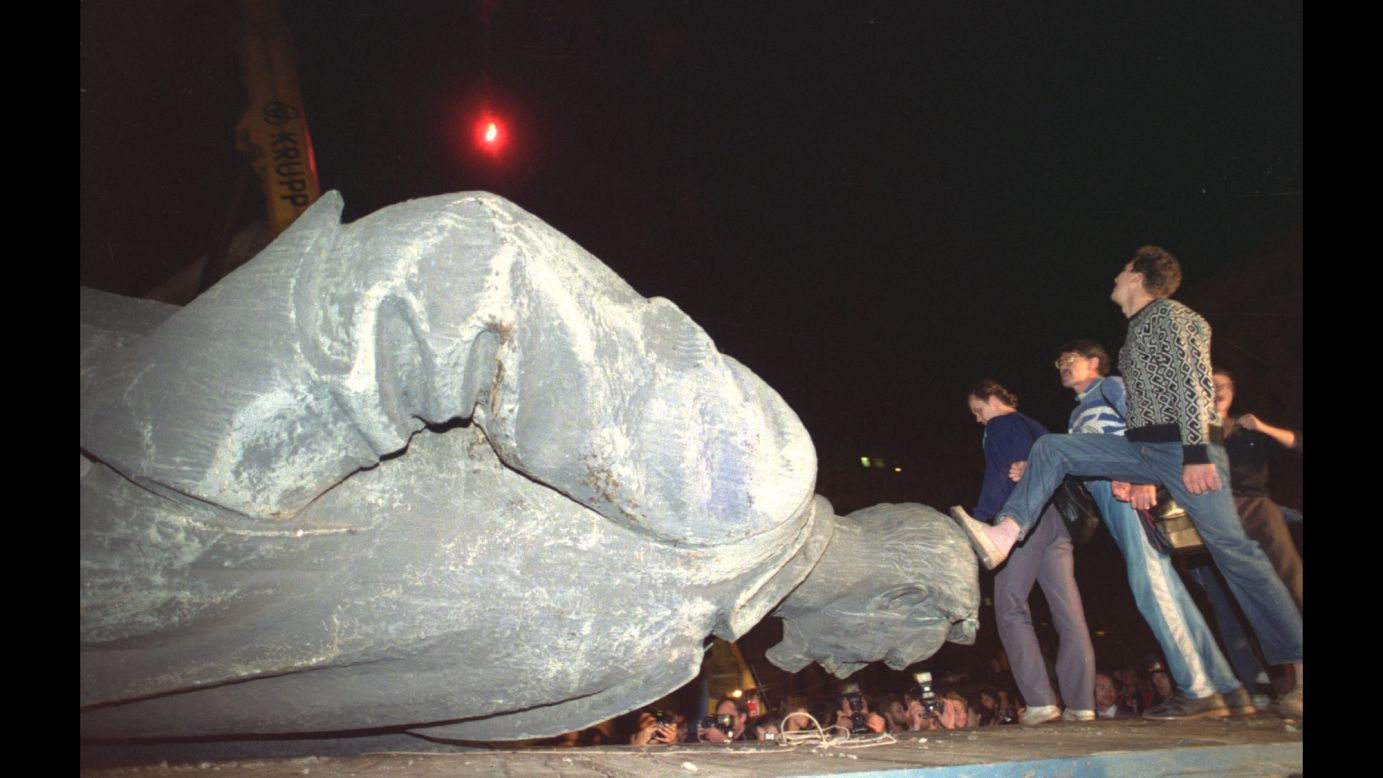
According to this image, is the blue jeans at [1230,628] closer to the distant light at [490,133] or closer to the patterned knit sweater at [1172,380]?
the patterned knit sweater at [1172,380]

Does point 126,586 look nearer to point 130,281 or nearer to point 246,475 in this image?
point 246,475

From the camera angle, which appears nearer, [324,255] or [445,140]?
[324,255]

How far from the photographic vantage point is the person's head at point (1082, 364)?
2553mm

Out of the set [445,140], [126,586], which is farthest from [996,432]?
[445,140]

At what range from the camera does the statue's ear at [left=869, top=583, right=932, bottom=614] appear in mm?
1462

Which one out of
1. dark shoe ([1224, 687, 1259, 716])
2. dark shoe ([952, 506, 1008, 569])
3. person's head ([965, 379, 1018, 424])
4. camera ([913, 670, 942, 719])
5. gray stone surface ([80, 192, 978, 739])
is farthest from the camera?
camera ([913, 670, 942, 719])

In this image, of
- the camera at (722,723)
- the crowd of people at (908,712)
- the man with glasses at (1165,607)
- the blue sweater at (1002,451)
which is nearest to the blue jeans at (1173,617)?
the man with glasses at (1165,607)

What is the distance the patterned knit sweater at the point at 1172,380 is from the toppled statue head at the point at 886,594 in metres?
0.96

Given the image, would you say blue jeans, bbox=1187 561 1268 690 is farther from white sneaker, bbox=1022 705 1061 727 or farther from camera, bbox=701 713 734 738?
camera, bbox=701 713 734 738

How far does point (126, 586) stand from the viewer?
0.96 metres

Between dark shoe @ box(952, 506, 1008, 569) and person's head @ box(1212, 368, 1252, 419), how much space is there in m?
1.04

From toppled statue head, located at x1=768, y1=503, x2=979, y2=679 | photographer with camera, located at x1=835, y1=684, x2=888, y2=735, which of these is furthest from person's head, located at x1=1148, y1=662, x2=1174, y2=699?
toppled statue head, located at x1=768, y1=503, x2=979, y2=679

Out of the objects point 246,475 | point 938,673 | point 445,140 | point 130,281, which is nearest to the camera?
point 246,475

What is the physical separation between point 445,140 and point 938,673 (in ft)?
17.6
